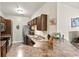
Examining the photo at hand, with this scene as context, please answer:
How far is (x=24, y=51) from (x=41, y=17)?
1.82 feet

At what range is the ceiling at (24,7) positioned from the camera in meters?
1.82

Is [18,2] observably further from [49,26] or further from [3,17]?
[49,26]

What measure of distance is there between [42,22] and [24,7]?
34 centimetres

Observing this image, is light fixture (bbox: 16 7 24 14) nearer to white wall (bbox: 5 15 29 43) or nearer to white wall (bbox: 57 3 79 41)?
white wall (bbox: 5 15 29 43)

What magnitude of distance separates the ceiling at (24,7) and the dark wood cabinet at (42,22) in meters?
0.14

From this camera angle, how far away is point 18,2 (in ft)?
5.95

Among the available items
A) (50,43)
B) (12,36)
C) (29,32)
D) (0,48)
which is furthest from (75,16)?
(0,48)

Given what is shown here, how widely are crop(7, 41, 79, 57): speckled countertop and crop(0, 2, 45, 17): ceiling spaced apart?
0.51m

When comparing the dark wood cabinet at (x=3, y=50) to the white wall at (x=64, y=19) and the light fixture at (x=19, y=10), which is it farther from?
the white wall at (x=64, y=19)

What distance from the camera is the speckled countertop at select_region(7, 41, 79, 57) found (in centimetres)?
172

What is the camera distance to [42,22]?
1886mm

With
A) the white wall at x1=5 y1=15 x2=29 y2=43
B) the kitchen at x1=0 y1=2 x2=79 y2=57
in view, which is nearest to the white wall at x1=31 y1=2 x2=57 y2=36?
the kitchen at x1=0 y1=2 x2=79 y2=57

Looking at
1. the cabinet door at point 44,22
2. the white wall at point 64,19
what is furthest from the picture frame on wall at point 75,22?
the cabinet door at point 44,22

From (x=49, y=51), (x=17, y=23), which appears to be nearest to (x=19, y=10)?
(x=17, y=23)
